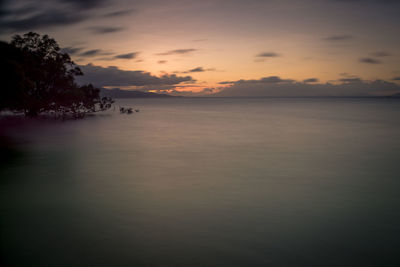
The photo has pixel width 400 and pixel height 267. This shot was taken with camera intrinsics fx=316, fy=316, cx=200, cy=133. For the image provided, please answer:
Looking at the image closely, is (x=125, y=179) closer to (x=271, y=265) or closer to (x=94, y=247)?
(x=94, y=247)

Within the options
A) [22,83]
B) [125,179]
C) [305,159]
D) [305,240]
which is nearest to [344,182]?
[305,159]

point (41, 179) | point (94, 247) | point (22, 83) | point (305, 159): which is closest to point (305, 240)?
point (94, 247)

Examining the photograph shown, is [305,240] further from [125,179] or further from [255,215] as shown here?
[125,179]

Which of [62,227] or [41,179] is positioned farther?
[41,179]

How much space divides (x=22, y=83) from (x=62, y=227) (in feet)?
73.3

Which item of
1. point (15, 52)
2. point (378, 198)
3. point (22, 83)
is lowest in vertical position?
point (378, 198)

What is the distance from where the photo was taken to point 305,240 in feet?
23.4

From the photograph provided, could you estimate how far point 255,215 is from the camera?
8.90 m

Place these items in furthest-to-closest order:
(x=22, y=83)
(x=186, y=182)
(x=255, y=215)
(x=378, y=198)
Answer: (x=22, y=83), (x=186, y=182), (x=378, y=198), (x=255, y=215)

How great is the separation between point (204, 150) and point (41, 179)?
11469mm

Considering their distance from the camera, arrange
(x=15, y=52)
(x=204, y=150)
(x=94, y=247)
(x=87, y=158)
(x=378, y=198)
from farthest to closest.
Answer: (x=15, y=52), (x=204, y=150), (x=87, y=158), (x=378, y=198), (x=94, y=247)

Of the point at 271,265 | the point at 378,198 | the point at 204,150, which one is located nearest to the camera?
the point at 271,265

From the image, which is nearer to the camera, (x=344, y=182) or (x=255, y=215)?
(x=255, y=215)

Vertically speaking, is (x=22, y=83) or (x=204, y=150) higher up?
(x=22, y=83)
